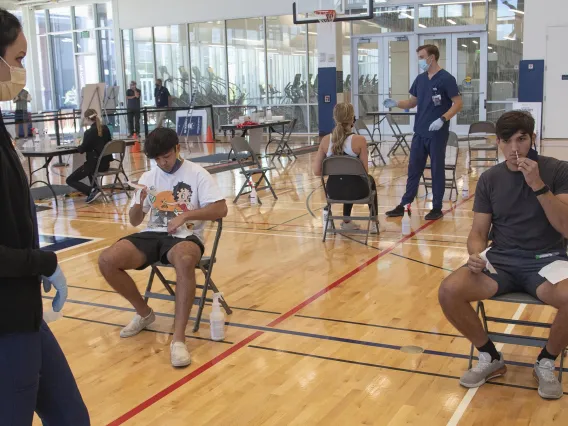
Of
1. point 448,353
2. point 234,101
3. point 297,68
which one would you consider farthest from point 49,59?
point 448,353

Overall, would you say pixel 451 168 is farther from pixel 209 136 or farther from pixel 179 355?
pixel 209 136

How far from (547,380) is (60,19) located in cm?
2309

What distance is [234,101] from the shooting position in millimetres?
20344

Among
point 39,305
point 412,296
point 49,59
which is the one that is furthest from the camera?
point 49,59

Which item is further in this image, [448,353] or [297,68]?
[297,68]

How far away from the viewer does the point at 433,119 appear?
734 cm

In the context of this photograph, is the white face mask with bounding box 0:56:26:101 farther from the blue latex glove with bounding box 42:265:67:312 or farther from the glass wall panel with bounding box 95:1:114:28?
the glass wall panel with bounding box 95:1:114:28

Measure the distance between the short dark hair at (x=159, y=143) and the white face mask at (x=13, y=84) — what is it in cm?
230

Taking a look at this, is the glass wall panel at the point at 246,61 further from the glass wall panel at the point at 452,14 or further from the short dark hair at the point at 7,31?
the short dark hair at the point at 7,31

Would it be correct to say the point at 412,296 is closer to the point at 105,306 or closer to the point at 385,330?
the point at 385,330

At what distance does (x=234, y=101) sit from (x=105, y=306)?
15.9 m

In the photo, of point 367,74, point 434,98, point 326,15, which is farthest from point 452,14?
point 434,98

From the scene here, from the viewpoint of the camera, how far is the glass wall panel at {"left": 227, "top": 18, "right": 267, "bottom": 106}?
19609 millimetres

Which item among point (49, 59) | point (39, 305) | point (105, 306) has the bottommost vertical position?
point (105, 306)
